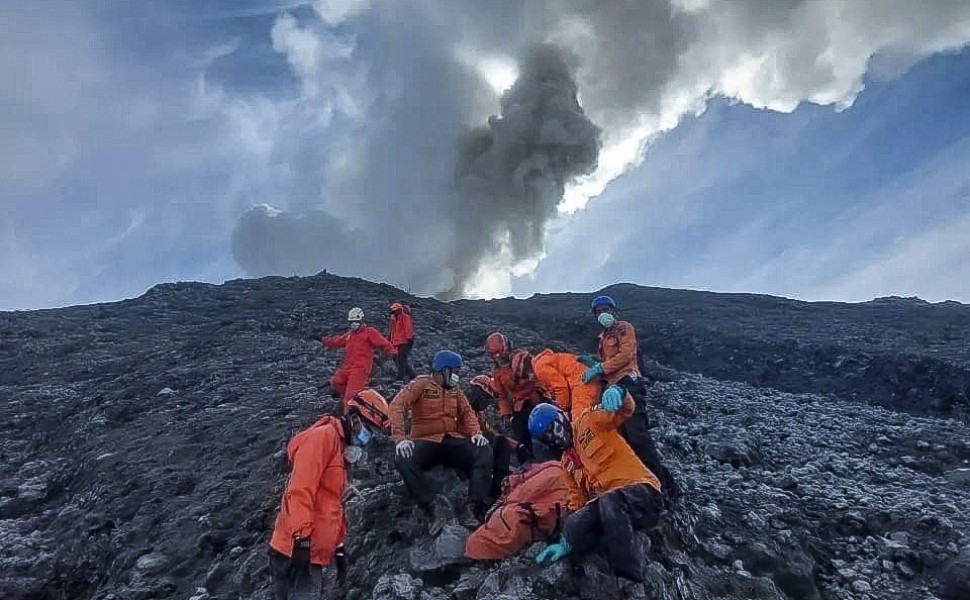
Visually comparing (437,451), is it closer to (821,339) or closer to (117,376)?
(117,376)

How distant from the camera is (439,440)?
24.7 feet

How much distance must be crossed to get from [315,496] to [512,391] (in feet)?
11.8

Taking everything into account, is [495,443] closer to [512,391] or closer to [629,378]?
[512,391]

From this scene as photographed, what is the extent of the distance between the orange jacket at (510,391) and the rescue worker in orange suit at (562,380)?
0.34 feet

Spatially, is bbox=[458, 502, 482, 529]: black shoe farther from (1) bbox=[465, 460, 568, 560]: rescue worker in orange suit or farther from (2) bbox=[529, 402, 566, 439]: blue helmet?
(2) bbox=[529, 402, 566, 439]: blue helmet

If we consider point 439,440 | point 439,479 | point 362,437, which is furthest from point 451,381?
point 362,437

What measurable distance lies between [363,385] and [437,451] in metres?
3.86

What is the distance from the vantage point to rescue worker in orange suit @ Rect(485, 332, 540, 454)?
338 inches

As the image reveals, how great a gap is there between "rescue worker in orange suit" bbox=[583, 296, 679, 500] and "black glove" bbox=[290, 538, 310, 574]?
345 centimetres

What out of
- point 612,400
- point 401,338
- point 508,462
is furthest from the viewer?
point 401,338

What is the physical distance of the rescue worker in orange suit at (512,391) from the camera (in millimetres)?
8594

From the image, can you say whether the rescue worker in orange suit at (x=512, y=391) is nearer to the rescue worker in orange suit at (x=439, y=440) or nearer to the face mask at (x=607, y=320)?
the rescue worker in orange suit at (x=439, y=440)

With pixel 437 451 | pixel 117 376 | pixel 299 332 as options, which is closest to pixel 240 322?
pixel 299 332

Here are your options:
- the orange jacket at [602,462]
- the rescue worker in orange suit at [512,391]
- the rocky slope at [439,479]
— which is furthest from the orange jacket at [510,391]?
the orange jacket at [602,462]
